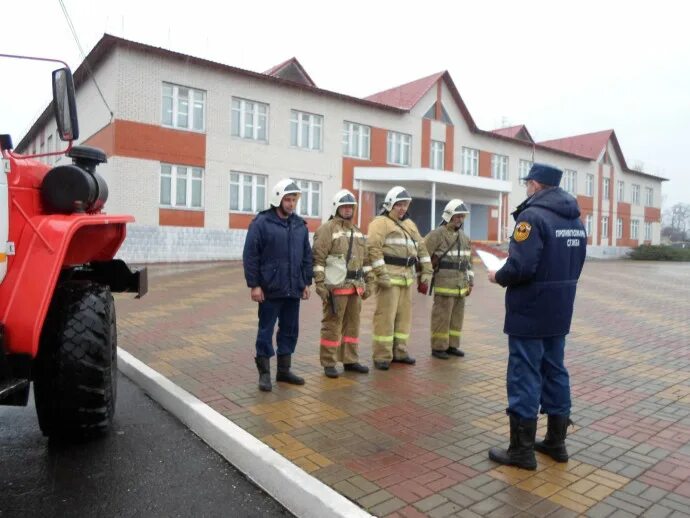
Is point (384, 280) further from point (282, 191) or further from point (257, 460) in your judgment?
point (257, 460)

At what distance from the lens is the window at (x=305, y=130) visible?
81.8ft

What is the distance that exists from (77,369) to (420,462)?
7.27ft

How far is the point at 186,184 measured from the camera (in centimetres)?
2198

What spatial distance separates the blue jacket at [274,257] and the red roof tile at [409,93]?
2472 cm

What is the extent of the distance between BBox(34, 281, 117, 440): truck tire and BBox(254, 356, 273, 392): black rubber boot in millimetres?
1534

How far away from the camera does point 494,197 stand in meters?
33.8

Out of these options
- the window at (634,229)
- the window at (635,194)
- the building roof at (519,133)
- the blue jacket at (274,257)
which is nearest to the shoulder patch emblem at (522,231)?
the blue jacket at (274,257)

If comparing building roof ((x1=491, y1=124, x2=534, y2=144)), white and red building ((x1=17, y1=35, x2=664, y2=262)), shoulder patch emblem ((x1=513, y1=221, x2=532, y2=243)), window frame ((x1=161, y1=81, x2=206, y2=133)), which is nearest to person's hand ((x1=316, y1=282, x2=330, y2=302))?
shoulder patch emblem ((x1=513, y1=221, x2=532, y2=243))

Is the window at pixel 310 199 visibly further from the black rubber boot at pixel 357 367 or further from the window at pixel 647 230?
the window at pixel 647 230

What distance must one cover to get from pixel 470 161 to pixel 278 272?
29.6 m

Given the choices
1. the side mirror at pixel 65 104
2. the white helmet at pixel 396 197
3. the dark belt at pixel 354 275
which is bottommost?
the dark belt at pixel 354 275

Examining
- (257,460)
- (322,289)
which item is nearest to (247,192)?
(322,289)

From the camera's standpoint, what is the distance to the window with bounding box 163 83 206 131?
70.1 feet

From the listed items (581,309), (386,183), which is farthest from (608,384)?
(386,183)
